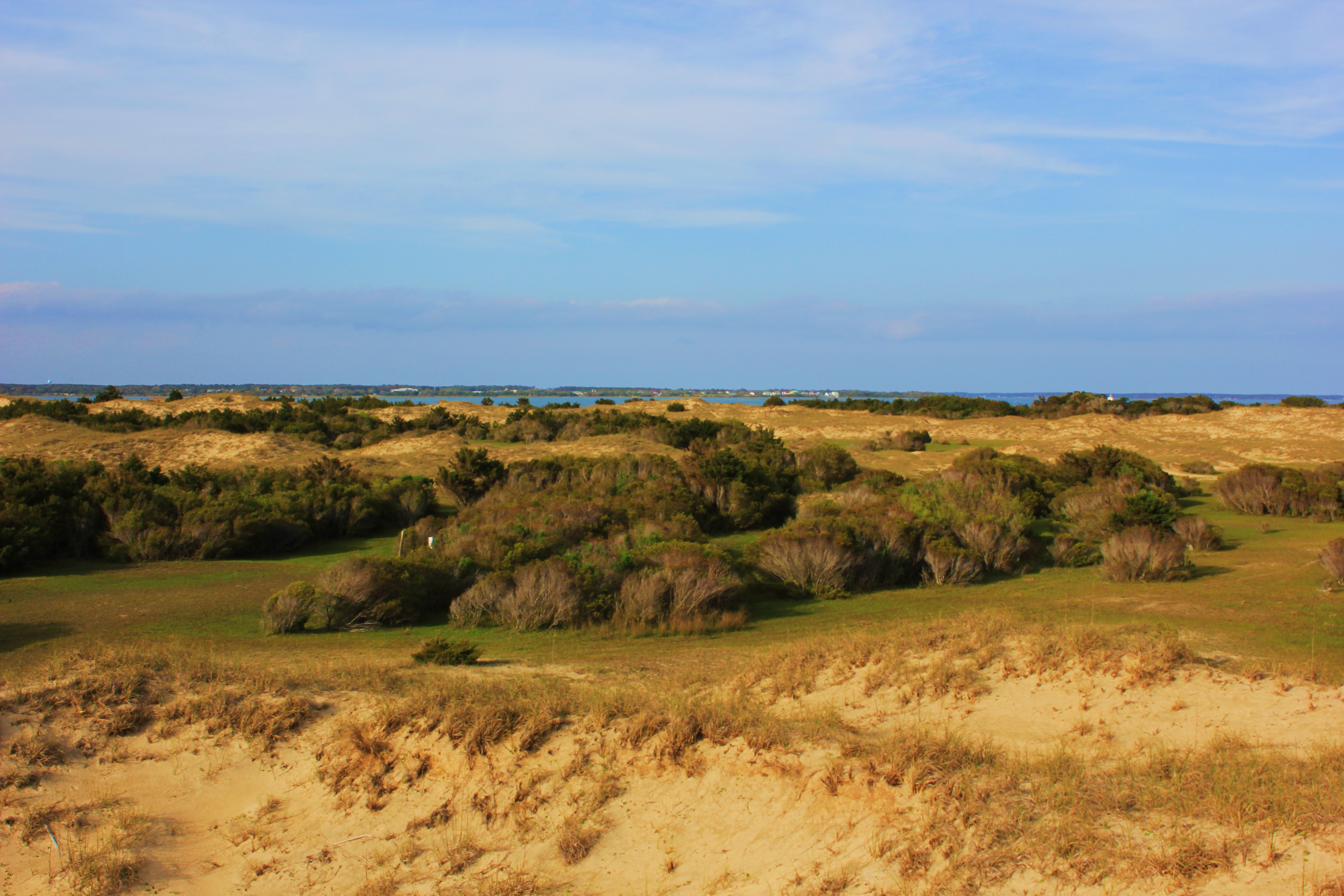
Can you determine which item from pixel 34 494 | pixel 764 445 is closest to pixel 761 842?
pixel 34 494

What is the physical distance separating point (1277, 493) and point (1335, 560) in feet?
32.0

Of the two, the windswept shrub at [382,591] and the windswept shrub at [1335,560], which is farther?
the windswept shrub at [1335,560]

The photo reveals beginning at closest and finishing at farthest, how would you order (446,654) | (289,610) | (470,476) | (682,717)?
(682,717) → (446,654) → (289,610) → (470,476)

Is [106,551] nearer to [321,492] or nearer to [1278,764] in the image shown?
[321,492]

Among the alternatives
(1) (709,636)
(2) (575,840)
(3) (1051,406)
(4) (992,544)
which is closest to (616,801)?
(2) (575,840)

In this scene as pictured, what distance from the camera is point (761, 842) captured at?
5.19m

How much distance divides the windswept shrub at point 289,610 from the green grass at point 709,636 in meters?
0.19

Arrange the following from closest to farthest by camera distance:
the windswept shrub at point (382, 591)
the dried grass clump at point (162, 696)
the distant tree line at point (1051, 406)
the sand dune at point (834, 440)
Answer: the dried grass clump at point (162, 696) → the windswept shrub at point (382, 591) → the sand dune at point (834, 440) → the distant tree line at point (1051, 406)

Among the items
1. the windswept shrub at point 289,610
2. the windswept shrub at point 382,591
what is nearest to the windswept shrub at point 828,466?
the windswept shrub at point 382,591

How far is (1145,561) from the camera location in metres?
13.0

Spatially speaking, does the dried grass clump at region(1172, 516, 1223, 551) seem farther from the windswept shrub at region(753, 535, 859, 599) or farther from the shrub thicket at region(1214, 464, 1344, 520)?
the windswept shrub at region(753, 535, 859, 599)

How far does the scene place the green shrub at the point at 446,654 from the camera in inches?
327

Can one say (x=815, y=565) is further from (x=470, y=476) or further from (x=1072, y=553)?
(x=470, y=476)

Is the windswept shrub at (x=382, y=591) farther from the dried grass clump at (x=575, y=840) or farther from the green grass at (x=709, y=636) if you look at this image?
the dried grass clump at (x=575, y=840)
